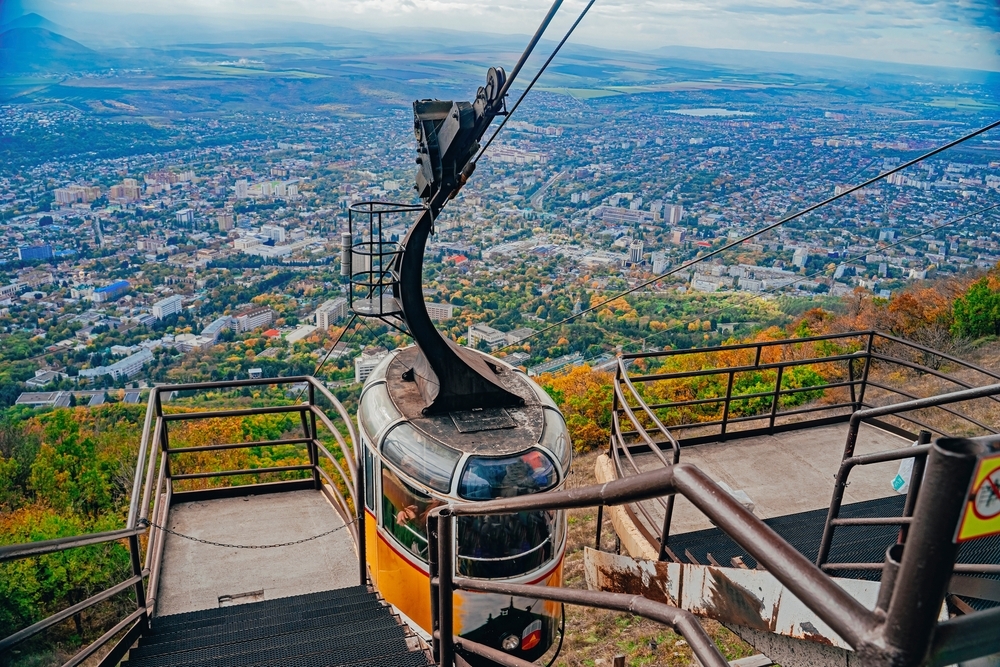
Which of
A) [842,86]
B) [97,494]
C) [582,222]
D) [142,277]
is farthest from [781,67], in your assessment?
[97,494]

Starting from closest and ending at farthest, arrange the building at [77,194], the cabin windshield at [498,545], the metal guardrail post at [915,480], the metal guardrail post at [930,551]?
1. the metal guardrail post at [930,551]
2. the metal guardrail post at [915,480]
3. the cabin windshield at [498,545]
4. the building at [77,194]

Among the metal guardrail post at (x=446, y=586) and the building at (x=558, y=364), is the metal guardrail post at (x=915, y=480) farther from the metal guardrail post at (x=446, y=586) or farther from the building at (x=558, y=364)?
the building at (x=558, y=364)

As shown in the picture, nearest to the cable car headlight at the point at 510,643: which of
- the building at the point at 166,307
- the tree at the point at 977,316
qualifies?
the tree at the point at 977,316

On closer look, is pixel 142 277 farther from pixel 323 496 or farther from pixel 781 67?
pixel 781 67

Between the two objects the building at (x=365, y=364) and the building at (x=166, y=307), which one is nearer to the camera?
the building at (x=365, y=364)

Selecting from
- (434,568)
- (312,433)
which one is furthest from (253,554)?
(434,568)

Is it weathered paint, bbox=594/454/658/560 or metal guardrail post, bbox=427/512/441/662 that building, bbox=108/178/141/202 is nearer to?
weathered paint, bbox=594/454/658/560
